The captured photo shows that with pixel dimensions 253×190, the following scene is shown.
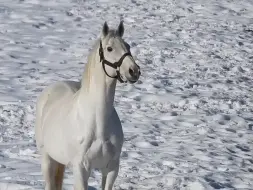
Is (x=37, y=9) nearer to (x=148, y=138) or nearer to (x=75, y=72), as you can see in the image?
(x=75, y=72)

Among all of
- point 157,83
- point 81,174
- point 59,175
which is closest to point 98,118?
point 81,174

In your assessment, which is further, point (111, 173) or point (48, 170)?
point (48, 170)

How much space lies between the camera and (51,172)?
18.2 ft

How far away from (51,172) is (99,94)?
3.35ft

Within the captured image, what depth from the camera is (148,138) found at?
788 centimetres

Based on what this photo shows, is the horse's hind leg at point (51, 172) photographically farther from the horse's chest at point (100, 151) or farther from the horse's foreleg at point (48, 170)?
the horse's chest at point (100, 151)

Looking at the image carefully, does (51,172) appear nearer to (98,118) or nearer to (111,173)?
(111,173)

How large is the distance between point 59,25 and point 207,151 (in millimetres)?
6183

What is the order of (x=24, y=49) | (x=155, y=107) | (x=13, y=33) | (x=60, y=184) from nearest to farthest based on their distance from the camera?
(x=60, y=184) → (x=155, y=107) → (x=24, y=49) → (x=13, y=33)

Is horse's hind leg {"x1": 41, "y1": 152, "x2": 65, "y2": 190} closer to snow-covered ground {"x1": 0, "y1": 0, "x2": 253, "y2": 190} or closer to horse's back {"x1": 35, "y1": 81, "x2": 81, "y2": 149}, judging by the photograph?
horse's back {"x1": 35, "y1": 81, "x2": 81, "y2": 149}

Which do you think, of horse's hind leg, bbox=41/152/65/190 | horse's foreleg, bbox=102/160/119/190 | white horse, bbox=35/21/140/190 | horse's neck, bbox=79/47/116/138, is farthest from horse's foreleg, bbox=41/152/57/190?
horse's neck, bbox=79/47/116/138

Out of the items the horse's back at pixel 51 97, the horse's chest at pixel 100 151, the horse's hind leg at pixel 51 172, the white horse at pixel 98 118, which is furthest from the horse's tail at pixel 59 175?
the horse's chest at pixel 100 151

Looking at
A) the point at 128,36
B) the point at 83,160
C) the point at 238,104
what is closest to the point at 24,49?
the point at 128,36

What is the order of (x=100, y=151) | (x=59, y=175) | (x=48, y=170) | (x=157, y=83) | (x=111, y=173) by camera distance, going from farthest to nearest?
A: (x=157, y=83) → (x=59, y=175) → (x=48, y=170) → (x=111, y=173) → (x=100, y=151)
